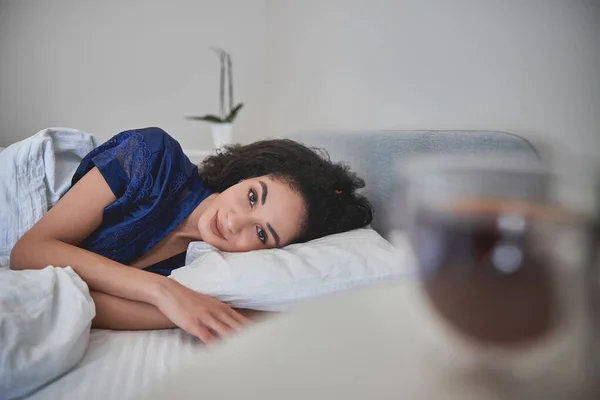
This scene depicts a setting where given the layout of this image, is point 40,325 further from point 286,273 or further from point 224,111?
point 224,111

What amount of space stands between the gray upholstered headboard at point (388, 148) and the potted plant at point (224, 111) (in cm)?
81

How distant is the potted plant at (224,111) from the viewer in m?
2.12

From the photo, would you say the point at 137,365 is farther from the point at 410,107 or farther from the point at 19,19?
the point at 19,19

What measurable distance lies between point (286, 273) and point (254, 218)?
24cm

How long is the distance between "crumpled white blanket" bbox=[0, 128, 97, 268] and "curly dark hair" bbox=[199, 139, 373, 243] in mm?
368

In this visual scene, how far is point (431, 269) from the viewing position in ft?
0.65

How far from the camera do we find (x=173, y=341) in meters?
0.68

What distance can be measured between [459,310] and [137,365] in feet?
1.68

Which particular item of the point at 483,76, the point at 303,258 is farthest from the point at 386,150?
the point at 303,258

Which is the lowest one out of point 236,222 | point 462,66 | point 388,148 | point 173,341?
point 173,341

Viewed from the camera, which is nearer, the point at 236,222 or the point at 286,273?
the point at 286,273

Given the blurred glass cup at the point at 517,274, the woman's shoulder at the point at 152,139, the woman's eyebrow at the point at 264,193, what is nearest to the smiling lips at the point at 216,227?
the woman's eyebrow at the point at 264,193

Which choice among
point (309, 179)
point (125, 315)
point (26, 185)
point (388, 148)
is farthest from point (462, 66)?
point (26, 185)

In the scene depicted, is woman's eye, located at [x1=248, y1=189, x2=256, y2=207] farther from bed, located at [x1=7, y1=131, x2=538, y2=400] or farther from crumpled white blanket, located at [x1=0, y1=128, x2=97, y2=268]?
crumpled white blanket, located at [x1=0, y1=128, x2=97, y2=268]
